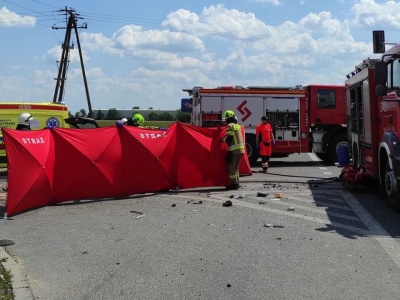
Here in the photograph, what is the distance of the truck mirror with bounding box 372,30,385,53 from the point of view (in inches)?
402

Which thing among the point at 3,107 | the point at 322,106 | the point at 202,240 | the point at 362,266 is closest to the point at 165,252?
the point at 202,240

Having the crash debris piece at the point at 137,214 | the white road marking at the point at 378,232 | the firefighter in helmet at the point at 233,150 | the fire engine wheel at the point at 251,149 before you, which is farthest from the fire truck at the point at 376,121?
the fire engine wheel at the point at 251,149

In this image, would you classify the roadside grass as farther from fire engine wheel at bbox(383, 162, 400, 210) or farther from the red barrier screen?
fire engine wheel at bbox(383, 162, 400, 210)

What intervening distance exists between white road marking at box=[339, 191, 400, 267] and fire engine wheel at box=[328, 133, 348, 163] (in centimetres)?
770

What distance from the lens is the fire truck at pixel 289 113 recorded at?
17.0 meters

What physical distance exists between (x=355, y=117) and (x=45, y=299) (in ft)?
29.1

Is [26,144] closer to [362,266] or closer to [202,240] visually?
[202,240]

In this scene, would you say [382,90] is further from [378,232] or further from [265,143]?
[265,143]

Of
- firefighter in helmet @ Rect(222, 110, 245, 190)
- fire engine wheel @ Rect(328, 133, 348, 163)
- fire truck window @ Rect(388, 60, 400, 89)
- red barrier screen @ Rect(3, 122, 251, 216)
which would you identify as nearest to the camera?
fire truck window @ Rect(388, 60, 400, 89)

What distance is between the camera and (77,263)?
5664 mm

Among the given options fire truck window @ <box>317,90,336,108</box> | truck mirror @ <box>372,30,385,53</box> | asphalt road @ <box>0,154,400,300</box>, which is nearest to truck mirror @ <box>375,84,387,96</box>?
asphalt road @ <box>0,154,400,300</box>

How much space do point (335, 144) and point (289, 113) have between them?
6.41 feet

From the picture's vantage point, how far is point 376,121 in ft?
31.5

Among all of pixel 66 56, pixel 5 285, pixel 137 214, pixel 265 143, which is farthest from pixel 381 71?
pixel 66 56
